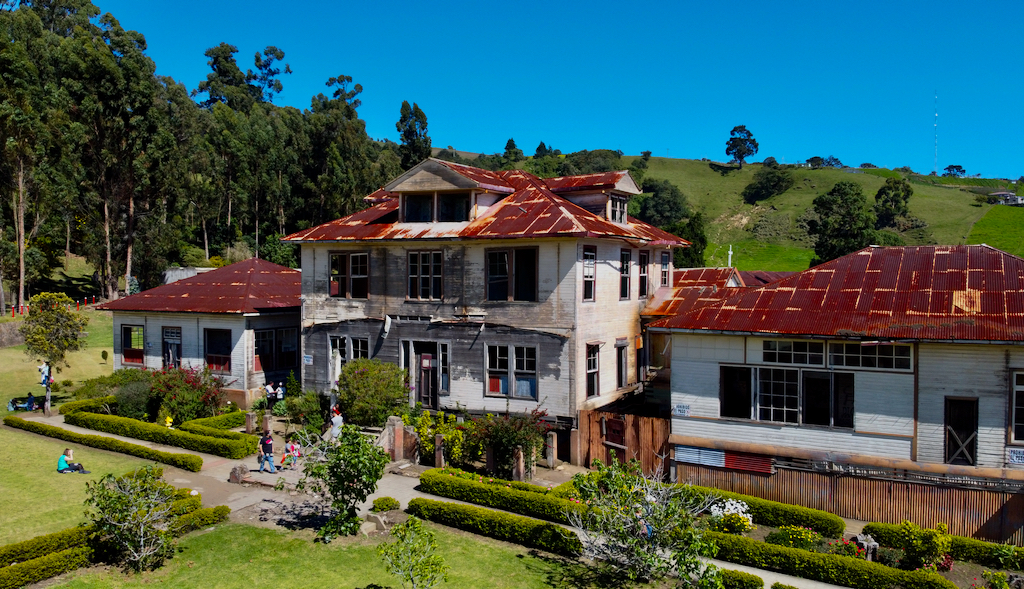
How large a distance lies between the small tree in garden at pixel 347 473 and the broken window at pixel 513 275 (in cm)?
959

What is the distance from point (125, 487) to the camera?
16.1 meters

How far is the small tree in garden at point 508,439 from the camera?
22.2 meters

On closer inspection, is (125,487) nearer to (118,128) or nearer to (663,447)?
(663,447)

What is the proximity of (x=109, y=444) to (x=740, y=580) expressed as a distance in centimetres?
2187

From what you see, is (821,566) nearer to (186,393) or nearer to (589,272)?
(589,272)

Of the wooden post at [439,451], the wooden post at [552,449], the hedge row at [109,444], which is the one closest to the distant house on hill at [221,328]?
the hedge row at [109,444]

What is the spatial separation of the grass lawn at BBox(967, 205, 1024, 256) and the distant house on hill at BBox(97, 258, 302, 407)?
82933mm

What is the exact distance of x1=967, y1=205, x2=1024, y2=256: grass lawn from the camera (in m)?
86.1

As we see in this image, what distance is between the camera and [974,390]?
18.5 m

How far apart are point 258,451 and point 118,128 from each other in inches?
1597

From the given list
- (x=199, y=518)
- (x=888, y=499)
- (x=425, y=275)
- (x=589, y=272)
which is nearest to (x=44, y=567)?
(x=199, y=518)

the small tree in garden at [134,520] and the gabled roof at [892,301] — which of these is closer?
the small tree in garden at [134,520]

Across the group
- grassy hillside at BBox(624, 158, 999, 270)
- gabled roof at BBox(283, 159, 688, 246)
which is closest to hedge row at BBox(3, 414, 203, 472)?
gabled roof at BBox(283, 159, 688, 246)

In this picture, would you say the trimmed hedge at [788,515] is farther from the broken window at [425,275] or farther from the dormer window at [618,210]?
the dormer window at [618,210]
